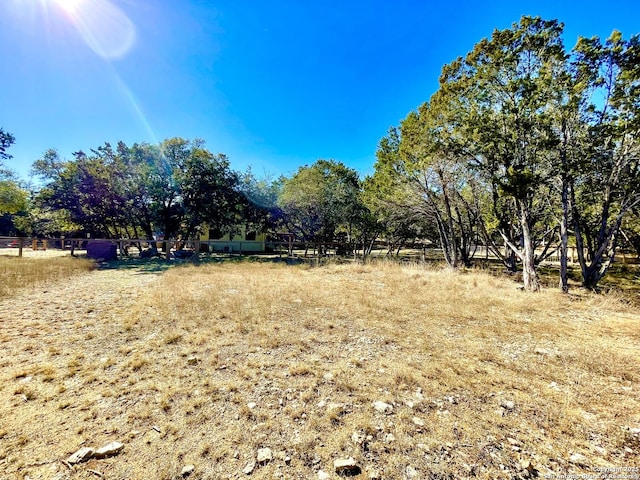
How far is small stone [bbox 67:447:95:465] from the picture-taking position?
1.97 m

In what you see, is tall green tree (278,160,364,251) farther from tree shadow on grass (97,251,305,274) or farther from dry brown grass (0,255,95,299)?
dry brown grass (0,255,95,299)

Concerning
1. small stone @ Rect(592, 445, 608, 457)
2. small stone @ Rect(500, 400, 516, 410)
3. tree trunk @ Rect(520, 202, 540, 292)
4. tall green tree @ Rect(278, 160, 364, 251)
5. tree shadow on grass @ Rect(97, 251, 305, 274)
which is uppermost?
tall green tree @ Rect(278, 160, 364, 251)

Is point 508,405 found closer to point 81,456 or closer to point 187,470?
point 187,470

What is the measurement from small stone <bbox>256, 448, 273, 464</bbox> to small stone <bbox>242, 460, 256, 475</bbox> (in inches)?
2.0

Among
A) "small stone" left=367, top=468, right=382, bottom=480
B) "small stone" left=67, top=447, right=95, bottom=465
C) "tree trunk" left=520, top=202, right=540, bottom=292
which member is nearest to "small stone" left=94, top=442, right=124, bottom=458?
"small stone" left=67, top=447, right=95, bottom=465

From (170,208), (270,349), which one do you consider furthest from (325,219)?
(270,349)

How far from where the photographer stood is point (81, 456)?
2.00 m

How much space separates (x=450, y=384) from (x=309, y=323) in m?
2.76

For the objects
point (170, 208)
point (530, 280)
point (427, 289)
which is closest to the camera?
point (427, 289)

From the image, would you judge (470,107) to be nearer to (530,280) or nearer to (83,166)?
(530,280)

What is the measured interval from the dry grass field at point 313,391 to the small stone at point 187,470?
0.02m

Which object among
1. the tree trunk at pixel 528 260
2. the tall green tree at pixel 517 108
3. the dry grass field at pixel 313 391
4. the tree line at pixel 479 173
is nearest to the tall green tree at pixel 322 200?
the tree line at pixel 479 173

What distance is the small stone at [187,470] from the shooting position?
1892 millimetres

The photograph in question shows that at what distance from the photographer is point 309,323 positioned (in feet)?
17.3
